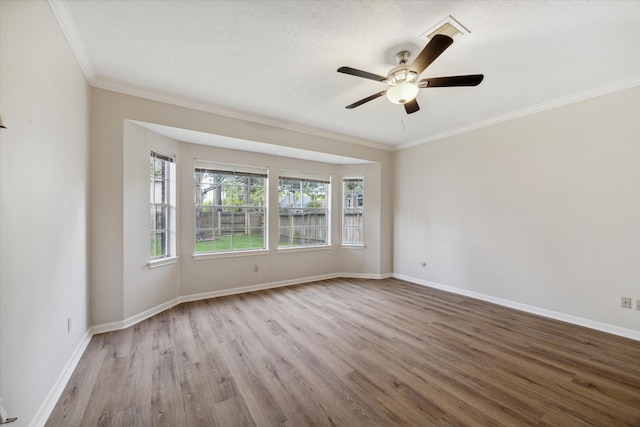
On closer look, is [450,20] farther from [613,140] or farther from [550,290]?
[550,290]

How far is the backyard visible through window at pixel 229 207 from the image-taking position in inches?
160

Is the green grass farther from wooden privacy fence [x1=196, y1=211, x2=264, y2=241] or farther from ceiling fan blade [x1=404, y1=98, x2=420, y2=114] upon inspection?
ceiling fan blade [x1=404, y1=98, x2=420, y2=114]

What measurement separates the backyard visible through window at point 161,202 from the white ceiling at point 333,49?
0.94m

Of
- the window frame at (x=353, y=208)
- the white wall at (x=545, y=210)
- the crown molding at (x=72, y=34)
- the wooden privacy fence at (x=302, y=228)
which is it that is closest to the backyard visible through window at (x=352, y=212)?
the window frame at (x=353, y=208)

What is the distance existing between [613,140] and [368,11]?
10.6 ft

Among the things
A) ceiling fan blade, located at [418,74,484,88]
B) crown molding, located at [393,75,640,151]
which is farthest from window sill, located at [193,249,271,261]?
crown molding, located at [393,75,640,151]

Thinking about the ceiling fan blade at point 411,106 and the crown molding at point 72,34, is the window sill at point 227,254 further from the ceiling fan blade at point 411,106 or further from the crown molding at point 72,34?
the ceiling fan blade at point 411,106

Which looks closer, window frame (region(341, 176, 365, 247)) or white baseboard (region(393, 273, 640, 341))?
white baseboard (region(393, 273, 640, 341))

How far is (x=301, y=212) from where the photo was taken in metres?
5.09

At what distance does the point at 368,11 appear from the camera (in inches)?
71.4

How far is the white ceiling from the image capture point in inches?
71.5

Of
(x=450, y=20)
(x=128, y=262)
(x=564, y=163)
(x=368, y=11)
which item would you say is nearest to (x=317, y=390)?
(x=128, y=262)

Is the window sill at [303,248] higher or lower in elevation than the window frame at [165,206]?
lower

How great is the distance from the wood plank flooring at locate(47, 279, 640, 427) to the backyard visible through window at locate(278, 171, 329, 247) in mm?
1827
